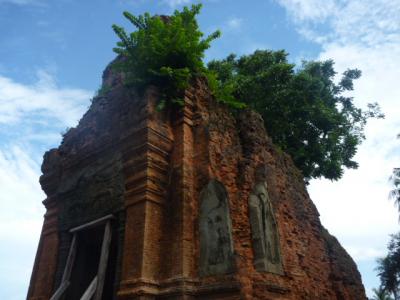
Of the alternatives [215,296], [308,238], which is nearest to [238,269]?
[215,296]

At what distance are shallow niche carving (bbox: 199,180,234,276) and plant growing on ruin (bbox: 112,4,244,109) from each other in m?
1.82

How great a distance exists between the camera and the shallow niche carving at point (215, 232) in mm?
4723

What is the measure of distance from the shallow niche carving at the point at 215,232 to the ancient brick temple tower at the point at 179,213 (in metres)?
0.01

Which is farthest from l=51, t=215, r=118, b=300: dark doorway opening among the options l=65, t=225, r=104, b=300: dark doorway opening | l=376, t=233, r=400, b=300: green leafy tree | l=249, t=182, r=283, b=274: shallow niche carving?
l=376, t=233, r=400, b=300: green leafy tree

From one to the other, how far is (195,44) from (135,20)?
126cm

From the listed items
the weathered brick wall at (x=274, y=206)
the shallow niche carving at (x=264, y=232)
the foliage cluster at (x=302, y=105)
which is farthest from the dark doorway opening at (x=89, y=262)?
the foliage cluster at (x=302, y=105)

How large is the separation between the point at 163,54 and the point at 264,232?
3532 mm

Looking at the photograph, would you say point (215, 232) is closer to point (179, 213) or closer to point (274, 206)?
point (179, 213)

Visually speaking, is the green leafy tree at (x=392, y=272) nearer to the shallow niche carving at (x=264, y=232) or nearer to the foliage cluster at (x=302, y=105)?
the foliage cluster at (x=302, y=105)

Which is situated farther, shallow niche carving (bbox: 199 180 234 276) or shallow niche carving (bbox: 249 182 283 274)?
shallow niche carving (bbox: 249 182 283 274)

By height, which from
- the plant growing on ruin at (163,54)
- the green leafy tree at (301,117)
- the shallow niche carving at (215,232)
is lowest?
the shallow niche carving at (215,232)

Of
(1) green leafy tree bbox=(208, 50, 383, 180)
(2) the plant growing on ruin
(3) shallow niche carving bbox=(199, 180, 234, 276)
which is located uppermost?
(1) green leafy tree bbox=(208, 50, 383, 180)

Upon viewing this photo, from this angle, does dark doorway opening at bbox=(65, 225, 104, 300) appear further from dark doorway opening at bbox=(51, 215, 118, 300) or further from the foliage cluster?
the foliage cluster

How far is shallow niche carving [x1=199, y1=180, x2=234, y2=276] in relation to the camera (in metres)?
4.72
